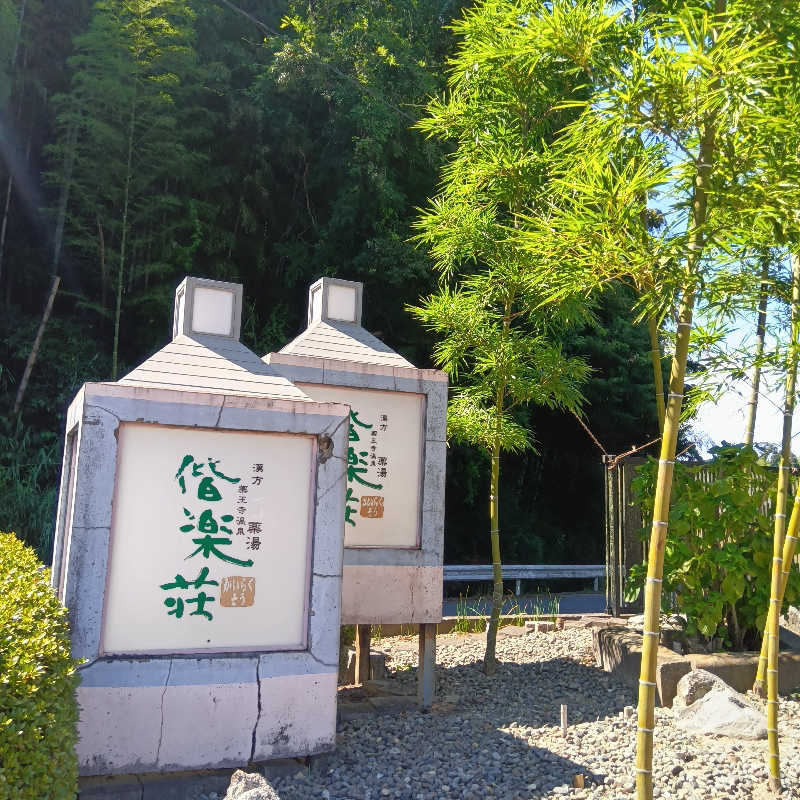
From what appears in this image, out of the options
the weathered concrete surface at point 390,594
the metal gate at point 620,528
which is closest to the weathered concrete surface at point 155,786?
the weathered concrete surface at point 390,594

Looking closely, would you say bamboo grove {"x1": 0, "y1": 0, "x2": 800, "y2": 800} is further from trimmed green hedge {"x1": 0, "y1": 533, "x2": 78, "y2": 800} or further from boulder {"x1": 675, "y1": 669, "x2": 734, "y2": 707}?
trimmed green hedge {"x1": 0, "y1": 533, "x2": 78, "y2": 800}

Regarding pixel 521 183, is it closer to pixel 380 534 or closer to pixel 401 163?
pixel 380 534

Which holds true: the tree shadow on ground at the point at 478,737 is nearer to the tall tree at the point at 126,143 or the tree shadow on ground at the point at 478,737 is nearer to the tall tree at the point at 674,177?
the tall tree at the point at 674,177

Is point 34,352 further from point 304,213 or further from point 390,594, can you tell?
point 390,594

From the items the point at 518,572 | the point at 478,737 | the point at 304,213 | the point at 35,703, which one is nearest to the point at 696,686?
the point at 478,737

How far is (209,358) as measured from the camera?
3.88 metres

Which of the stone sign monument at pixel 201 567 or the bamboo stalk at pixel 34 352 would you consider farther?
the bamboo stalk at pixel 34 352

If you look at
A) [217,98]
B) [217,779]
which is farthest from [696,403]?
[217,98]

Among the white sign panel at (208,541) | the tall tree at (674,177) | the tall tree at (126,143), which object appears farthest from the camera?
the tall tree at (126,143)

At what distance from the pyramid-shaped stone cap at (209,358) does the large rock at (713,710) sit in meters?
2.44

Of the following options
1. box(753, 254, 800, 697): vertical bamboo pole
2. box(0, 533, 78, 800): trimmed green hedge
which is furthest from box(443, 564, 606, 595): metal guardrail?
box(0, 533, 78, 800): trimmed green hedge

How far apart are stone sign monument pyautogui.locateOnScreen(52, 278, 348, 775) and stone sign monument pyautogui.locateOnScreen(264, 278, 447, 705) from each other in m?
0.83

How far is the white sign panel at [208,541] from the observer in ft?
10.9

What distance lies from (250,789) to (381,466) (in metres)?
2.15
